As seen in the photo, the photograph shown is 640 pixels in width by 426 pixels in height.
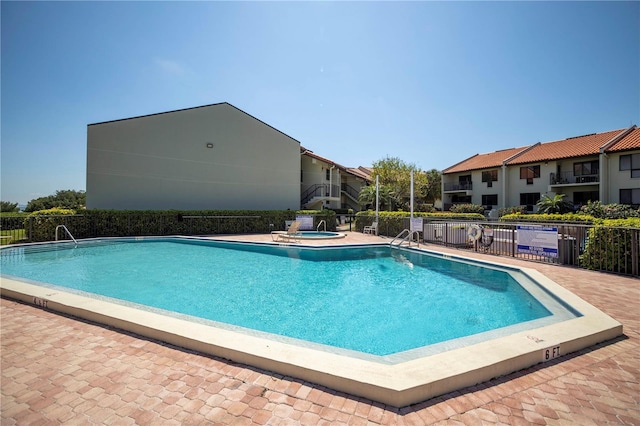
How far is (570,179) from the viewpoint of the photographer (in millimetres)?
24484

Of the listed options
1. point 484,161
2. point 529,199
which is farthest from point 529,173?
point 484,161

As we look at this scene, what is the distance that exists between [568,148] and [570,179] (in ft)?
10.8

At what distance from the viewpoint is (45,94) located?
12.7 meters

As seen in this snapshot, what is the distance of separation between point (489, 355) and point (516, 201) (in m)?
31.5

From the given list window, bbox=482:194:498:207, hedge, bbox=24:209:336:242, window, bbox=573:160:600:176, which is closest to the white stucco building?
hedge, bbox=24:209:336:242

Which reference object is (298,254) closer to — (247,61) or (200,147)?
(247,61)

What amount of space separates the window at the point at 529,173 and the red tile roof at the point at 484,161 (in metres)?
2.14

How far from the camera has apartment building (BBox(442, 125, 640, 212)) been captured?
835 inches

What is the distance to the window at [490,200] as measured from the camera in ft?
98.0

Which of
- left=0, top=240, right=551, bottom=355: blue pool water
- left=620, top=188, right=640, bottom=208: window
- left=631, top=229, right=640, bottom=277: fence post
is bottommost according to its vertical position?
left=0, top=240, right=551, bottom=355: blue pool water

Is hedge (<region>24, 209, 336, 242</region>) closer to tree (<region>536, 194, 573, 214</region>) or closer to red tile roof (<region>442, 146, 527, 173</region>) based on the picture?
tree (<region>536, 194, 573, 214</region>)

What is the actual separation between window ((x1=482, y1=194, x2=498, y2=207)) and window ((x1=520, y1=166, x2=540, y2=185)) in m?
3.14

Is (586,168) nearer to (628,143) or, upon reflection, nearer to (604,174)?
(604,174)

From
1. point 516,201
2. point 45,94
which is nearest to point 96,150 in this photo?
point 45,94
